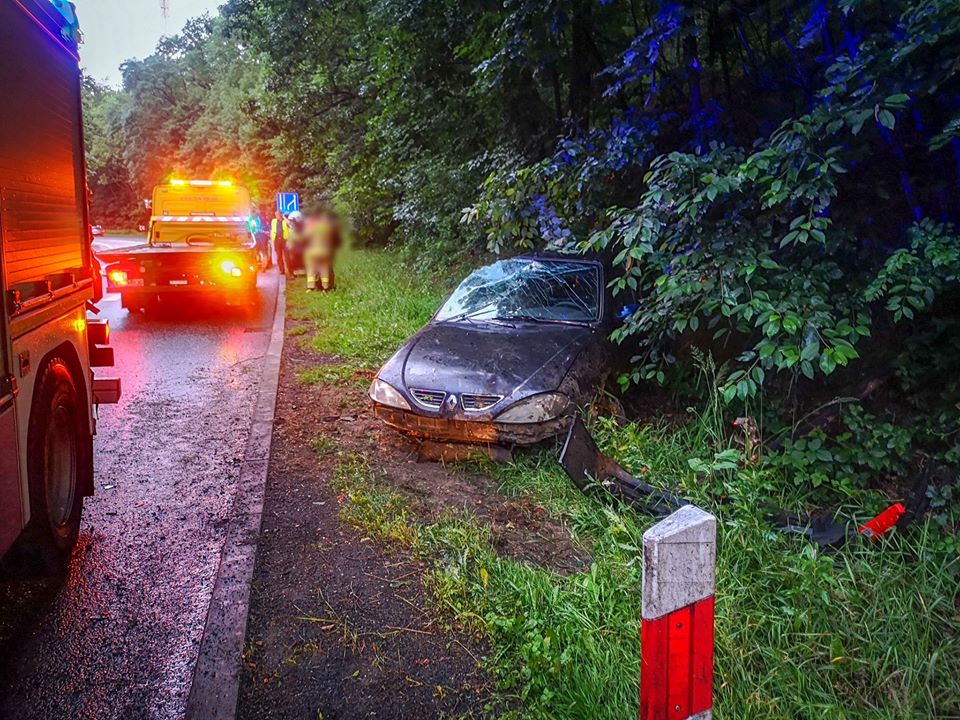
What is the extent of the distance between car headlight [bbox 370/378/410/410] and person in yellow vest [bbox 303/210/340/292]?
36.3 feet

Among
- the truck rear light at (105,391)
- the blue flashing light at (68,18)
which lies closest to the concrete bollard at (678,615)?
the truck rear light at (105,391)

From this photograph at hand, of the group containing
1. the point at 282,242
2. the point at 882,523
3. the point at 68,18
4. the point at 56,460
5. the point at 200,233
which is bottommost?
the point at 882,523

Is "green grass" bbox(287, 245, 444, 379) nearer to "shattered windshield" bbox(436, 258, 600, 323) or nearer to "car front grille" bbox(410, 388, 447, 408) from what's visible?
"shattered windshield" bbox(436, 258, 600, 323)

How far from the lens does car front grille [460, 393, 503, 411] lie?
16.6 feet

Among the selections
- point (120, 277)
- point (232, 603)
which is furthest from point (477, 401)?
point (120, 277)

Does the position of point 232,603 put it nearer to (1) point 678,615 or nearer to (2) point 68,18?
(1) point 678,615

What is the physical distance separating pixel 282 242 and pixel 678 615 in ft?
59.9

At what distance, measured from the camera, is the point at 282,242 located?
1897 cm

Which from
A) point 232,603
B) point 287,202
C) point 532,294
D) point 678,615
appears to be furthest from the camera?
point 287,202

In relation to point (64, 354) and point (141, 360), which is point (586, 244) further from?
point (141, 360)

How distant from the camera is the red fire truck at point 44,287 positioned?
125 inches

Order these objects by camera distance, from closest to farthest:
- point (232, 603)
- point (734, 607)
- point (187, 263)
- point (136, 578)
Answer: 1. point (734, 607)
2. point (232, 603)
3. point (136, 578)
4. point (187, 263)

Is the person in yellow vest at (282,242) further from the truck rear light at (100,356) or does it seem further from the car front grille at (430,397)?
the car front grille at (430,397)

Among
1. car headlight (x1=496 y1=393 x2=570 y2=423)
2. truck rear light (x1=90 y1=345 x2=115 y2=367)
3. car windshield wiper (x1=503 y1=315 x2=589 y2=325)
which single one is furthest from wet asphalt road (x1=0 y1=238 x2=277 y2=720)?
car windshield wiper (x1=503 y1=315 x2=589 y2=325)
